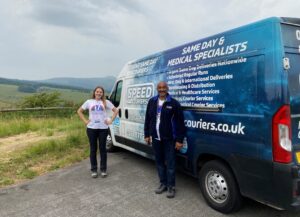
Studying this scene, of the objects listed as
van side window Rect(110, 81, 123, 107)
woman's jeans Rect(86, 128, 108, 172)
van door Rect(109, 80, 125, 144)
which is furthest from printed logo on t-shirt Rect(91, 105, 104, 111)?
van side window Rect(110, 81, 123, 107)

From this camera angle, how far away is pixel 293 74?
3.42 m

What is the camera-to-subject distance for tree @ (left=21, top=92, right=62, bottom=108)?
2807cm

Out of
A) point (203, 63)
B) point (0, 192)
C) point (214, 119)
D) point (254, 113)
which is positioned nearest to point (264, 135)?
point (254, 113)

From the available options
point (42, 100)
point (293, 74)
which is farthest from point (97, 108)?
point (42, 100)

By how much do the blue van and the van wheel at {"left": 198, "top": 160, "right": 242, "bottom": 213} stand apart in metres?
0.01

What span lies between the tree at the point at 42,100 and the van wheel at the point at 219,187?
81.9 ft

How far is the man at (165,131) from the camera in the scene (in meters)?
4.71

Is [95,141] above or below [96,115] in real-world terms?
below

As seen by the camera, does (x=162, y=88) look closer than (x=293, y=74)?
No

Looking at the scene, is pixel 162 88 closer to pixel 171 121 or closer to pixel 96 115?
pixel 171 121

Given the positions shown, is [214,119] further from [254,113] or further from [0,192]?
[0,192]

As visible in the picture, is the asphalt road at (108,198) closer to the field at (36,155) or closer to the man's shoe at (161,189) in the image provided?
the man's shoe at (161,189)

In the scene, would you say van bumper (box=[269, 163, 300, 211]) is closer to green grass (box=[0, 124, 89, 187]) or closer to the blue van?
the blue van

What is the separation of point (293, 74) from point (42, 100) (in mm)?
28196
